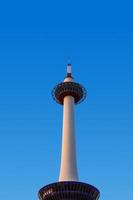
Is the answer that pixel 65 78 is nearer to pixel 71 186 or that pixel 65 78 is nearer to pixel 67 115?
pixel 67 115

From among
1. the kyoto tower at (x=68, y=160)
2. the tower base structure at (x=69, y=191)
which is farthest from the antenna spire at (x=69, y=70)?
the tower base structure at (x=69, y=191)

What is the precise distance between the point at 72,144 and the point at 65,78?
2111 cm

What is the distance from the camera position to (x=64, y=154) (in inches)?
4094

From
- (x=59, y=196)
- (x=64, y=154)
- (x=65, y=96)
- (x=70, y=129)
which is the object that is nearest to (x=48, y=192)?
(x=59, y=196)

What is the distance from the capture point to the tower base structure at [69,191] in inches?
3819

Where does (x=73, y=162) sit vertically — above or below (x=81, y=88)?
below

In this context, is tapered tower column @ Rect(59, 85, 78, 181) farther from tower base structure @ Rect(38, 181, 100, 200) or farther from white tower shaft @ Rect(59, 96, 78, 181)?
A: tower base structure @ Rect(38, 181, 100, 200)

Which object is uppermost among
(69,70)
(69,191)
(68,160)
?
(69,70)

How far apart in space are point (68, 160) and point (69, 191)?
7.76 m

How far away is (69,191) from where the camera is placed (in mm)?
97062

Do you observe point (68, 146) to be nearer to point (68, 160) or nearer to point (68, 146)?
point (68, 146)

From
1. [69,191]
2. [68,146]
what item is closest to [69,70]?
[68,146]

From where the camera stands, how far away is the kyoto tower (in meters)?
97.4

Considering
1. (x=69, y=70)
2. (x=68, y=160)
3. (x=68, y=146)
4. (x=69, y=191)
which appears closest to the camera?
(x=69, y=191)
